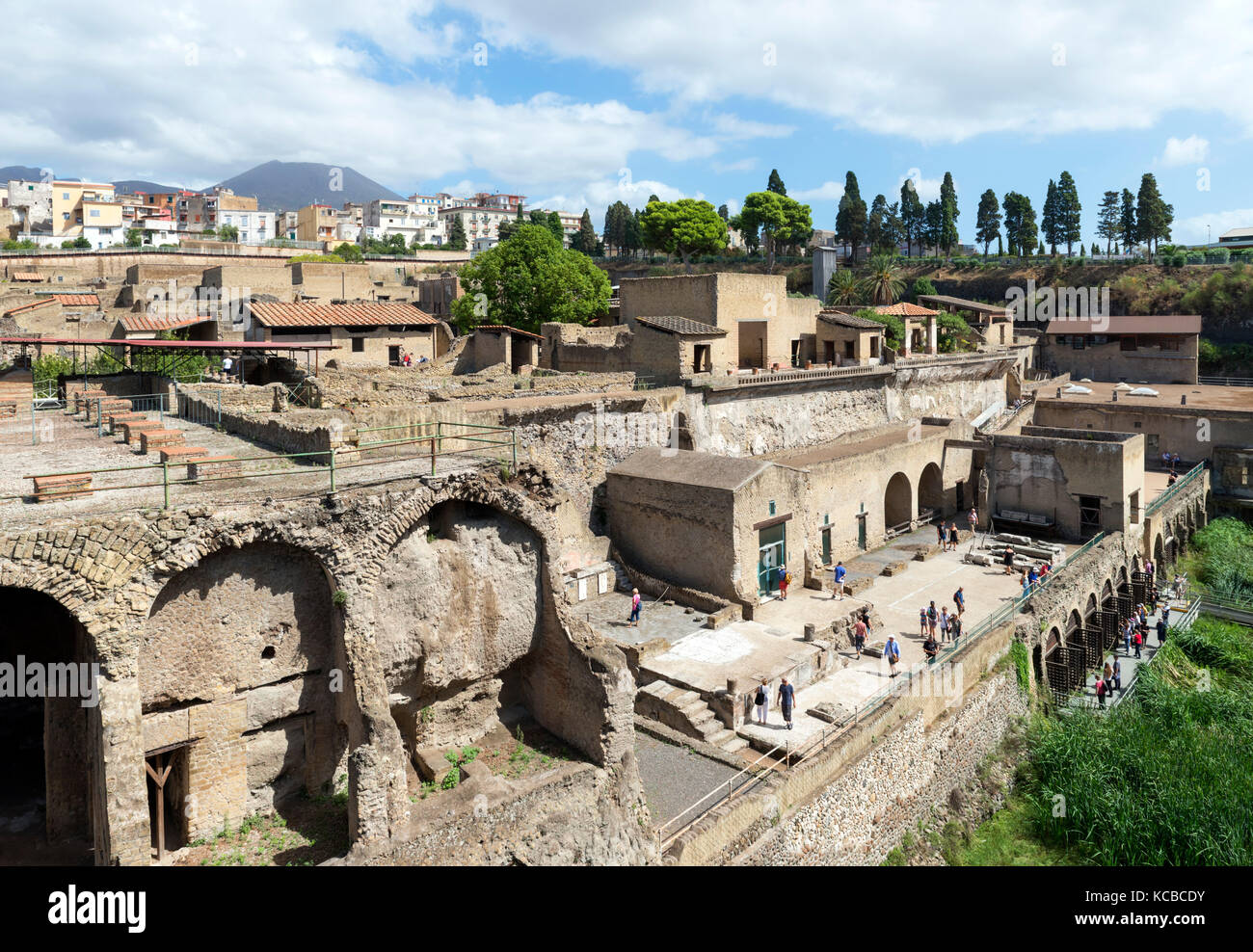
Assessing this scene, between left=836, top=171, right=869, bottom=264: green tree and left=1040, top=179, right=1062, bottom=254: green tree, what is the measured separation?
1585 cm

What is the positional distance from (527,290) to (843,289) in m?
26.0

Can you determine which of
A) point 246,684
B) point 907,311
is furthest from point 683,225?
point 246,684

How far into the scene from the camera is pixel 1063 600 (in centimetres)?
2469

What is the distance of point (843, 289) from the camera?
59031mm

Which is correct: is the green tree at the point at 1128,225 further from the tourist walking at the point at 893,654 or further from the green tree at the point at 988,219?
the tourist walking at the point at 893,654

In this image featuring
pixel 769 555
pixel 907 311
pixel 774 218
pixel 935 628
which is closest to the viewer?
pixel 935 628

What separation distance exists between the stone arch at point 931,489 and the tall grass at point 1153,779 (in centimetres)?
1024

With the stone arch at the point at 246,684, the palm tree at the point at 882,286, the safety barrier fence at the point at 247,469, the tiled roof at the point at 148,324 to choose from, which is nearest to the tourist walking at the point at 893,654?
the safety barrier fence at the point at 247,469

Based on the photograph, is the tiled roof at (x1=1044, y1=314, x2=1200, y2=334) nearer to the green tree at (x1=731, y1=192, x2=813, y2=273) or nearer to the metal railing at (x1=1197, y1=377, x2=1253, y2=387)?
the metal railing at (x1=1197, y1=377, x2=1253, y2=387)

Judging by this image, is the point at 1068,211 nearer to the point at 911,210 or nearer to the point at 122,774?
the point at 911,210

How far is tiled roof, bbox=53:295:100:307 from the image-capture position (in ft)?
144

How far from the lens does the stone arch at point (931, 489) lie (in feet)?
107
